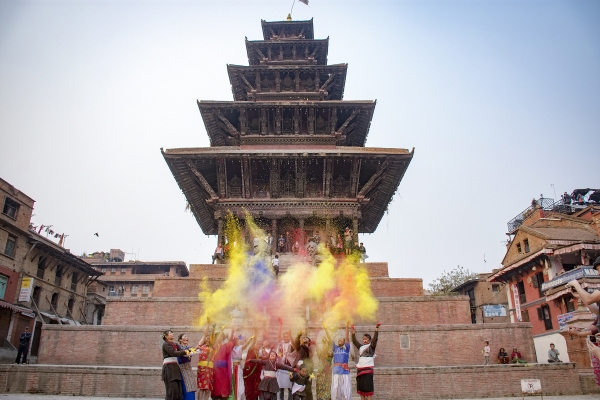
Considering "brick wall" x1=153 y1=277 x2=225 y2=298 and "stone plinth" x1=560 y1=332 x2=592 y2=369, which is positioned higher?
"brick wall" x1=153 y1=277 x2=225 y2=298

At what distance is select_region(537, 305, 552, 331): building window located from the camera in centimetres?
2920

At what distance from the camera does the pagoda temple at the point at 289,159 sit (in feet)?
74.7

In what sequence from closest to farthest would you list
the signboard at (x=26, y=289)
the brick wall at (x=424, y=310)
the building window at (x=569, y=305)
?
the brick wall at (x=424, y=310) → the building window at (x=569, y=305) → the signboard at (x=26, y=289)

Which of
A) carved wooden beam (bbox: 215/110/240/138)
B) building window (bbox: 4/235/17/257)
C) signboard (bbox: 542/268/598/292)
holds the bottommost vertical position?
signboard (bbox: 542/268/598/292)

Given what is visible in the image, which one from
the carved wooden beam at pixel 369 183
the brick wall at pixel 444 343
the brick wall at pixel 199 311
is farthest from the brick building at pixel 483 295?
the brick wall at pixel 444 343

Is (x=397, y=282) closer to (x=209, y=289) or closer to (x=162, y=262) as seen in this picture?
(x=209, y=289)

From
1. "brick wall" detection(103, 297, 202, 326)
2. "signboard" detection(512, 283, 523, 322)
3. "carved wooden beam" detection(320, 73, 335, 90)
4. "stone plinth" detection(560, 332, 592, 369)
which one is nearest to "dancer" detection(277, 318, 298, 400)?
"brick wall" detection(103, 297, 202, 326)

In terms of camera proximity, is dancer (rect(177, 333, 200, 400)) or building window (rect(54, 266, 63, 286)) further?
building window (rect(54, 266, 63, 286))

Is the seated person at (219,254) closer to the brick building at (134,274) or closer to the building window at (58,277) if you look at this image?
the building window at (58,277)

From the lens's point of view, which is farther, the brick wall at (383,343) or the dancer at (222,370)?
the brick wall at (383,343)

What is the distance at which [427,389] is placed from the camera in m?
12.1

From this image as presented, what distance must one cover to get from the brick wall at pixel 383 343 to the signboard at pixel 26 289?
19.5 meters

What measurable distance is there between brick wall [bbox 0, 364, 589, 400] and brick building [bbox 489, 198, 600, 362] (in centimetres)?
1604

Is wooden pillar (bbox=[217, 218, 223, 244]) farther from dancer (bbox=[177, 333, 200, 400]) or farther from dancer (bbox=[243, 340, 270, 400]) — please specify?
dancer (bbox=[177, 333, 200, 400])
